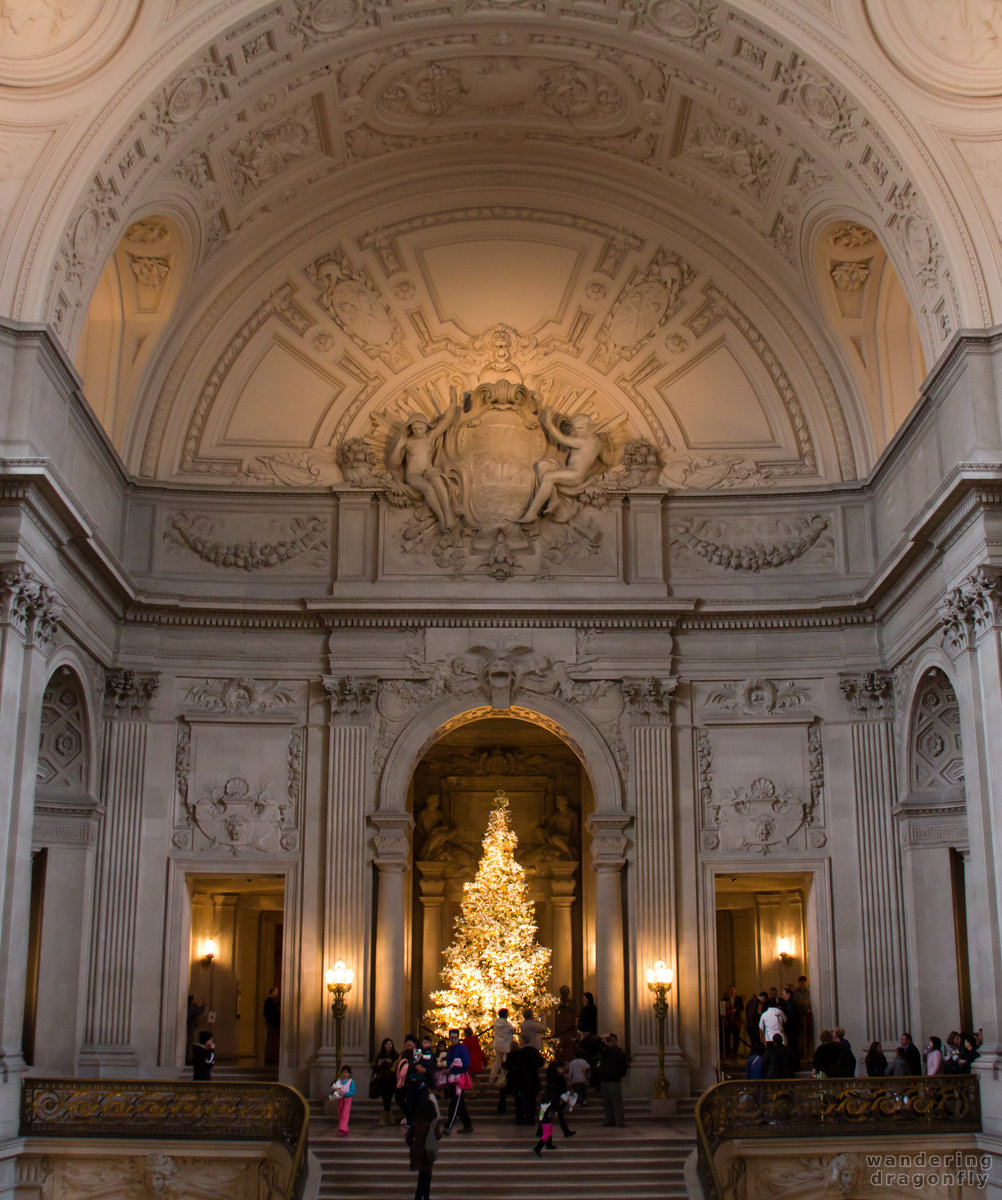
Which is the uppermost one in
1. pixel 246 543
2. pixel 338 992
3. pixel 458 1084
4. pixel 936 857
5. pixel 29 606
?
pixel 246 543

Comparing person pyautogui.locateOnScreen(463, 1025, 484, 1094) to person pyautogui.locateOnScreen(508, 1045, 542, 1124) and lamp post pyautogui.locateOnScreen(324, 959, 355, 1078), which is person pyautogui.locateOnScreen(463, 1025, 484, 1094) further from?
lamp post pyautogui.locateOnScreen(324, 959, 355, 1078)

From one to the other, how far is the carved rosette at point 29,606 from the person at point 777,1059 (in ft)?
37.1

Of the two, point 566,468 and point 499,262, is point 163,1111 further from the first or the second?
point 499,262

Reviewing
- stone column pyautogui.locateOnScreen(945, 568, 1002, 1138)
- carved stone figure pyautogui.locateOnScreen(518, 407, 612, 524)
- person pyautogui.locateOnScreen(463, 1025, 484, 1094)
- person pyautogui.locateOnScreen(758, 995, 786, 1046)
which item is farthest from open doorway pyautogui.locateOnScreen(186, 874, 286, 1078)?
stone column pyautogui.locateOnScreen(945, 568, 1002, 1138)

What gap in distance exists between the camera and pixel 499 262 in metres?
26.5

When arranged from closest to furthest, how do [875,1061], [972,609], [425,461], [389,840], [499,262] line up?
[972,609] → [875,1061] → [389,840] → [425,461] → [499,262]

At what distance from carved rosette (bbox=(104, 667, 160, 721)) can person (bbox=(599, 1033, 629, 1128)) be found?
30.5ft

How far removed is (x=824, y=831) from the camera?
936 inches

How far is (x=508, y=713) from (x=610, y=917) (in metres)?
3.79

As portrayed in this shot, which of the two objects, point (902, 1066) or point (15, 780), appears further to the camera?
point (902, 1066)

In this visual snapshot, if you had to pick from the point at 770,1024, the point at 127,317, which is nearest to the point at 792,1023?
the point at 770,1024

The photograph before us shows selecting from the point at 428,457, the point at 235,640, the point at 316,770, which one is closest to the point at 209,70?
the point at 428,457

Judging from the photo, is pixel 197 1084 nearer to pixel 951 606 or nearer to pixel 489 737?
pixel 951 606

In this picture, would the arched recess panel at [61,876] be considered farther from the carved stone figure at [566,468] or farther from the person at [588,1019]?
the carved stone figure at [566,468]
